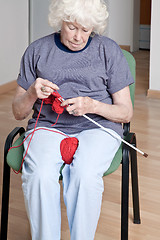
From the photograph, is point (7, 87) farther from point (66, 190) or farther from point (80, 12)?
point (66, 190)

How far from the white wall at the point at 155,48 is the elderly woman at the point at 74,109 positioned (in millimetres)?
2226

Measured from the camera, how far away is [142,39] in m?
6.65

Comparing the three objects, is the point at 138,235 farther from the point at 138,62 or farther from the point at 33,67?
the point at 138,62

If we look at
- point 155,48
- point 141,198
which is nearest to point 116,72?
point 141,198

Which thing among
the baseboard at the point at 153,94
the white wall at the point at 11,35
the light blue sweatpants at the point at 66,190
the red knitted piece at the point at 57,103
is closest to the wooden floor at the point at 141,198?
the light blue sweatpants at the point at 66,190

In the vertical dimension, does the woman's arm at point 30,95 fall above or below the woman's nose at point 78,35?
below

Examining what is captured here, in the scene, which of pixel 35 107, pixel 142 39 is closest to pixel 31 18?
pixel 142 39

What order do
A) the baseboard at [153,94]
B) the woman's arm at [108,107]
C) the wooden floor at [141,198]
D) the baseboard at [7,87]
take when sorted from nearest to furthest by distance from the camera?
the woman's arm at [108,107] → the wooden floor at [141,198] → the baseboard at [153,94] → the baseboard at [7,87]

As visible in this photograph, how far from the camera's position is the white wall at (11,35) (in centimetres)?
431

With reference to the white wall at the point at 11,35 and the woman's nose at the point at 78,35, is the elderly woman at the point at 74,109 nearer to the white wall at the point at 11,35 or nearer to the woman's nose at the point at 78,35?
the woman's nose at the point at 78,35

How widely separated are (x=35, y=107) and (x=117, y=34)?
4626 millimetres

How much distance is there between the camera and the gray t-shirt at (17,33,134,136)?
1903 mm

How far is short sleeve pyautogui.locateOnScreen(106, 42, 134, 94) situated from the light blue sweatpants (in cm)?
31

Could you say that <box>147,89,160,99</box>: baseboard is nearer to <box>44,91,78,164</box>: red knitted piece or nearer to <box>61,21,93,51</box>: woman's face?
<box>61,21,93,51</box>: woman's face
